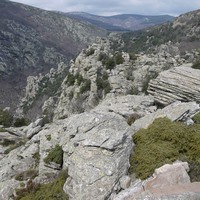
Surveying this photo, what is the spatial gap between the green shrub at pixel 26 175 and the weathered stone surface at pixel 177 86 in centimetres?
1046

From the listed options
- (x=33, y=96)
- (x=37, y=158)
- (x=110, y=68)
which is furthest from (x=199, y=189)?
(x=33, y=96)

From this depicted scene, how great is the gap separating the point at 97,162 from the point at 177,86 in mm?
12104

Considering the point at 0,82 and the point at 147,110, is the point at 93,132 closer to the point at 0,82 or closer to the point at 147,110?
the point at 147,110

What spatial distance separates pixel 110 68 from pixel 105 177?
1982 inches

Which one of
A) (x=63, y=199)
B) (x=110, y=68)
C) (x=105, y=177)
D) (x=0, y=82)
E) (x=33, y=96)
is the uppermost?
(x=105, y=177)

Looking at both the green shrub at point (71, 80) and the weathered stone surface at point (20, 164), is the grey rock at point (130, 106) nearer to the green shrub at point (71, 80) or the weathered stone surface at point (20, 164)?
the weathered stone surface at point (20, 164)

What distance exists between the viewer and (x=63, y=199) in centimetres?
1432

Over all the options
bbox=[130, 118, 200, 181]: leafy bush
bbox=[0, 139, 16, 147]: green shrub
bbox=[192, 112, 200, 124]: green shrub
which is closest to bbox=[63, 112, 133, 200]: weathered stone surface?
bbox=[130, 118, 200, 181]: leafy bush

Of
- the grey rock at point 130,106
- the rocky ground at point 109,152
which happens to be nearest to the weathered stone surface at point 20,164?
the rocky ground at point 109,152

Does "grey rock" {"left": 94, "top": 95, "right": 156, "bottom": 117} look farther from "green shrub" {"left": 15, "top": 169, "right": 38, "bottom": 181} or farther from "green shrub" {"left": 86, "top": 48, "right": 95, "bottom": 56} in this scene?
"green shrub" {"left": 86, "top": 48, "right": 95, "bottom": 56}

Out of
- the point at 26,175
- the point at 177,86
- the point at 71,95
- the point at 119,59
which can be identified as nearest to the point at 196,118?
the point at 177,86

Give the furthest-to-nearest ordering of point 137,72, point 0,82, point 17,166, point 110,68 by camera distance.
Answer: point 0,82 → point 110,68 → point 137,72 → point 17,166

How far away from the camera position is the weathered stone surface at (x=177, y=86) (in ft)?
78.1

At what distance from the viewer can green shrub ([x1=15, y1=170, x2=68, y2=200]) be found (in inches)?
589
